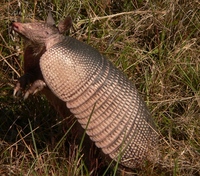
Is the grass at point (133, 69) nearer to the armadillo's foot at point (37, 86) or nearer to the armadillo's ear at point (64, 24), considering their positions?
the armadillo's foot at point (37, 86)

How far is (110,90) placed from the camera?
3.87 m

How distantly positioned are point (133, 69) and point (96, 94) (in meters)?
1.18

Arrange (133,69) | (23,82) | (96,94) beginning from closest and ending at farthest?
(96,94) < (23,82) < (133,69)

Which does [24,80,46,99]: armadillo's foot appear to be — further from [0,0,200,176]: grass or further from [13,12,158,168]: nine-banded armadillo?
[0,0,200,176]: grass

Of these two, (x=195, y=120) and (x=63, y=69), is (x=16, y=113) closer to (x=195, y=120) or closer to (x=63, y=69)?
(x=63, y=69)

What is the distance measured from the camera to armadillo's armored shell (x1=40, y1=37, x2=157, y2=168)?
12.4ft

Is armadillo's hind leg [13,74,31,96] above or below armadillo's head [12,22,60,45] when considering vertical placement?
below

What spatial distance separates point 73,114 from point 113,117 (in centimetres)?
28

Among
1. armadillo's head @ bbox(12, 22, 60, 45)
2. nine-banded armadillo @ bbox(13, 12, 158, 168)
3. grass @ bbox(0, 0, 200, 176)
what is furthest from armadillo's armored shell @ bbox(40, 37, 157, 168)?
grass @ bbox(0, 0, 200, 176)

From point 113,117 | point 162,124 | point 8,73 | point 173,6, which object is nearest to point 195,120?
point 162,124

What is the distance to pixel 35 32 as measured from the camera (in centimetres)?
391

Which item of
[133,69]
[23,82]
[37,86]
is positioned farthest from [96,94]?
[133,69]

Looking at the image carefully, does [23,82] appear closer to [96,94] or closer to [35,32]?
[35,32]

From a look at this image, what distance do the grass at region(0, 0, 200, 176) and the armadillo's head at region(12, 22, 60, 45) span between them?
2.32 feet
